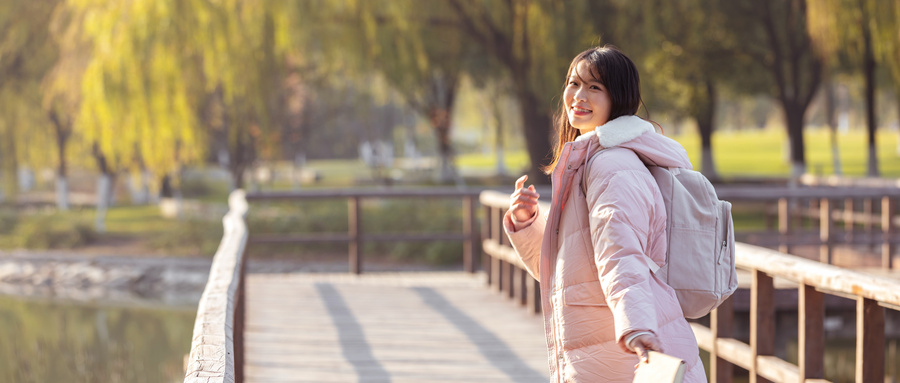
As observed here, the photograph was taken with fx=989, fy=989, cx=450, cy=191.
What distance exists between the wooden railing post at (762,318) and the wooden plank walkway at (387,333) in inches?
61.9

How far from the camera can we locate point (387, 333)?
6.81m

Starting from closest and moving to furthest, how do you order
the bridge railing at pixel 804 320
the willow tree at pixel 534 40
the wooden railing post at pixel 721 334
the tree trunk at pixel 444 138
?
the bridge railing at pixel 804 320 < the wooden railing post at pixel 721 334 < the willow tree at pixel 534 40 < the tree trunk at pixel 444 138

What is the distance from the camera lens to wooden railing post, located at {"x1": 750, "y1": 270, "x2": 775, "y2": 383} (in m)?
4.04

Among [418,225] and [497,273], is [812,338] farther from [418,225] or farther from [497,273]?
[418,225]

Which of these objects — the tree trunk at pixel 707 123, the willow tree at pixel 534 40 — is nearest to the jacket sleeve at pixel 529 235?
the willow tree at pixel 534 40

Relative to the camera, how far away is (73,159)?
28.4 meters

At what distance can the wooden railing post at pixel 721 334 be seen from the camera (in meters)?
4.43

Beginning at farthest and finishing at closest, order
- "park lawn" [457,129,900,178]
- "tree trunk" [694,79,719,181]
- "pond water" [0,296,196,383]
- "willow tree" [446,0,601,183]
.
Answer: "park lawn" [457,129,900,178]
"tree trunk" [694,79,719,181]
"willow tree" [446,0,601,183]
"pond water" [0,296,196,383]

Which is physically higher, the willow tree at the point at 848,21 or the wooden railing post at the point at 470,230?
the willow tree at the point at 848,21

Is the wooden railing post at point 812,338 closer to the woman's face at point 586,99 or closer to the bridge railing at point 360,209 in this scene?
the woman's face at point 586,99

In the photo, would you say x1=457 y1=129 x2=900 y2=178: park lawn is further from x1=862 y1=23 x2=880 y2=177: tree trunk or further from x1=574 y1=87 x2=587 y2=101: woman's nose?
x1=574 y1=87 x2=587 y2=101: woman's nose

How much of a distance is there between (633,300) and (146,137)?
485 inches

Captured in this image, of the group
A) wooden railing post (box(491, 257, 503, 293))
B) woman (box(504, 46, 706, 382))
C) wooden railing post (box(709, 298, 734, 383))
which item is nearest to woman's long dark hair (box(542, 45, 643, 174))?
woman (box(504, 46, 706, 382))

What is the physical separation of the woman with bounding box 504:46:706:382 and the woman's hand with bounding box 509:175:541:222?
0.12 m
